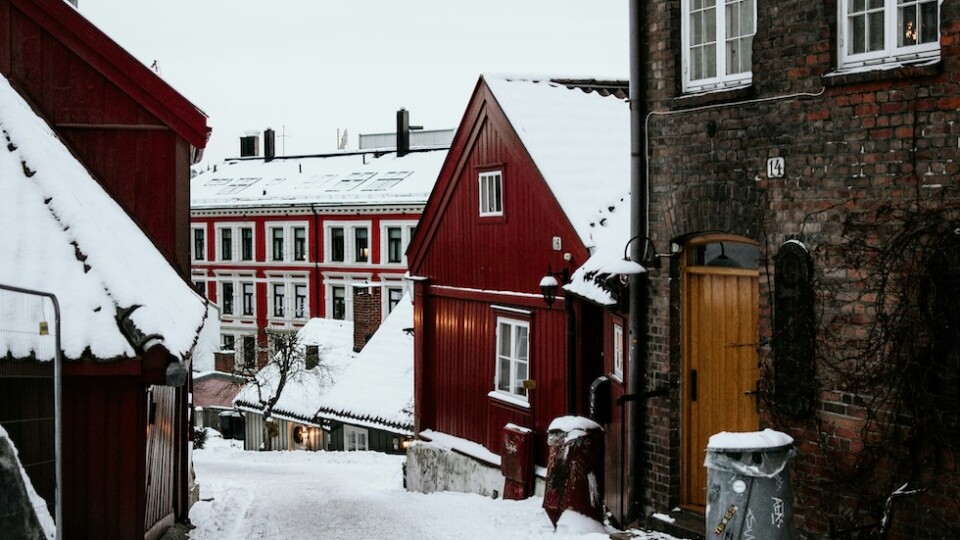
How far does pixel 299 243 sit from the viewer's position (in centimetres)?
4903

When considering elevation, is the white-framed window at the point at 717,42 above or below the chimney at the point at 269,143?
below

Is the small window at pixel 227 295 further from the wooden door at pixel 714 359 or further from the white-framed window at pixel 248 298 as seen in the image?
the wooden door at pixel 714 359

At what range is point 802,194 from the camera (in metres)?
8.31

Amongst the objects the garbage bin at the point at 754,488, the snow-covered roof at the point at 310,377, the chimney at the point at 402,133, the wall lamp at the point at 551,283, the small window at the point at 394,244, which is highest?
the chimney at the point at 402,133

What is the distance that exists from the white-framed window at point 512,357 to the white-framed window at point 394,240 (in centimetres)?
2888

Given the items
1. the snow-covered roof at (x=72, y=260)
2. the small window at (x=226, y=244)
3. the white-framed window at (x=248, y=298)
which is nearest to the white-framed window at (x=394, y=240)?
→ the white-framed window at (x=248, y=298)

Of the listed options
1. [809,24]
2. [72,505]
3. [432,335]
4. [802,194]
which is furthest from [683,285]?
[432,335]

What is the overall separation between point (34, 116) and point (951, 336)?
28.4ft

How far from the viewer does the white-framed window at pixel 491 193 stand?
650 inches

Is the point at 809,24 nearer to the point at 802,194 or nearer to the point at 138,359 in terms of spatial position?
the point at 802,194

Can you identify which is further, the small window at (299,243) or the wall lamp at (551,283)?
the small window at (299,243)

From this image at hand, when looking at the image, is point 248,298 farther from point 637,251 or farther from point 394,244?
point 637,251

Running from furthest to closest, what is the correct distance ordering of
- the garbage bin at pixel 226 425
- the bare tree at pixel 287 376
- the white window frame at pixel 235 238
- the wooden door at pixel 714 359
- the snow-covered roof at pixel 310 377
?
1. the white window frame at pixel 235 238
2. the garbage bin at pixel 226 425
3. the bare tree at pixel 287 376
4. the snow-covered roof at pixel 310 377
5. the wooden door at pixel 714 359

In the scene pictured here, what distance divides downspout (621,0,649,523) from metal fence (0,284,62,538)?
204 inches
